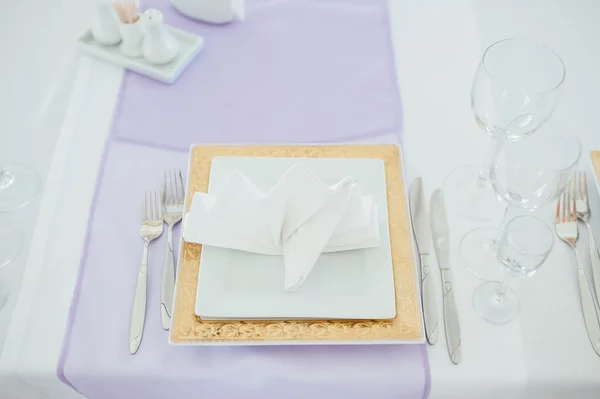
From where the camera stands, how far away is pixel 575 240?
2.61ft

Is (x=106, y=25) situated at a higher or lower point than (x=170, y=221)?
higher

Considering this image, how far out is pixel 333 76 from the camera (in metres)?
1.00

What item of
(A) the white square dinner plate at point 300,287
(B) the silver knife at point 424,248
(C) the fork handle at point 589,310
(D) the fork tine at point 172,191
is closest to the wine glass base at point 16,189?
(D) the fork tine at point 172,191

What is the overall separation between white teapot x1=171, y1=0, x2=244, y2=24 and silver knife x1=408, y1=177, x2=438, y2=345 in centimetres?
47

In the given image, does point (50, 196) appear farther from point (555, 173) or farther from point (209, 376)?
point (555, 173)

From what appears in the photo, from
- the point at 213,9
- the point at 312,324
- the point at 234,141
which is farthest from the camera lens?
the point at 213,9

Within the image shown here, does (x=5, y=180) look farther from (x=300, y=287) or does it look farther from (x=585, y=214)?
(x=585, y=214)

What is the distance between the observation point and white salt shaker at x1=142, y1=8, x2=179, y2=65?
0.94 m

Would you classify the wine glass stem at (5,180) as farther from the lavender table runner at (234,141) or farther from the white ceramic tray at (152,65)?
the white ceramic tray at (152,65)

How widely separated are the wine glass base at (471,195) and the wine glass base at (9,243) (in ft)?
1.99

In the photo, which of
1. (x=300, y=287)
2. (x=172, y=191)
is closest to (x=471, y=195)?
(x=300, y=287)

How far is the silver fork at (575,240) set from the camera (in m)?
0.71

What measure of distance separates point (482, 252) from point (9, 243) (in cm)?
65

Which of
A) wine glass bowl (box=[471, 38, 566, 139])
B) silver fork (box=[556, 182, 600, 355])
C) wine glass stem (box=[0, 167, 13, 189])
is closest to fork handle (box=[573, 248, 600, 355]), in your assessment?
silver fork (box=[556, 182, 600, 355])
